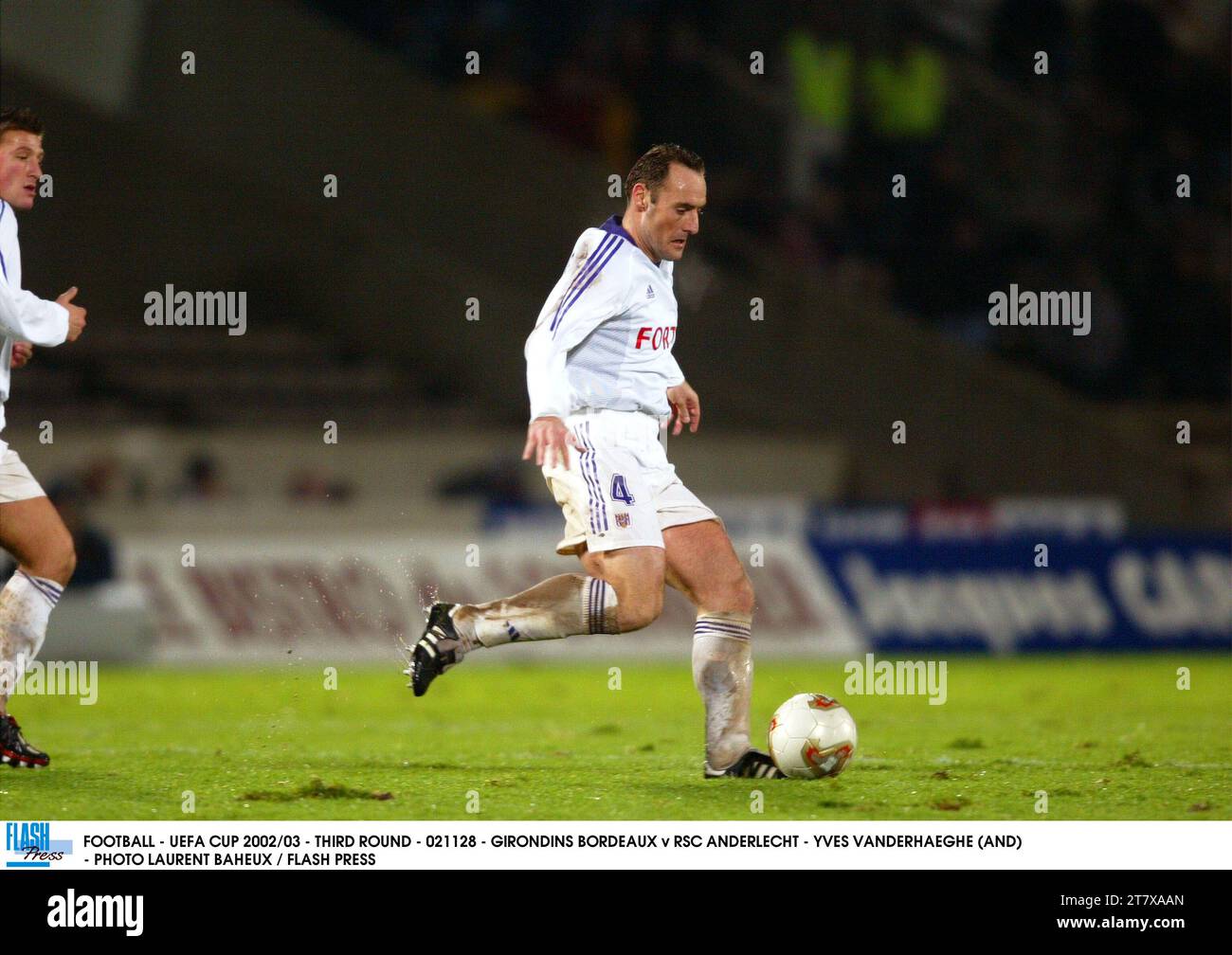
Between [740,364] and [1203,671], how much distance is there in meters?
6.02

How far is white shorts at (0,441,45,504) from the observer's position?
7102 mm

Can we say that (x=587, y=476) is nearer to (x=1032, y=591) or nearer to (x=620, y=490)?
(x=620, y=490)

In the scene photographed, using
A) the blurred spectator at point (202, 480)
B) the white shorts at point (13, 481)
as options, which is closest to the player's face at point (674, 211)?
the white shorts at point (13, 481)

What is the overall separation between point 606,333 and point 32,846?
2.77 meters

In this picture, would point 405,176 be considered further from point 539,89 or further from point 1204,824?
point 1204,824

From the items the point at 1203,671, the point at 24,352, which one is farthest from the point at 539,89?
the point at 24,352

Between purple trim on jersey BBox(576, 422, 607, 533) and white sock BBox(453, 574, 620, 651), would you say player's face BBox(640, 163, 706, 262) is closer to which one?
purple trim on jersey BBox(576, 422, 607, 533)

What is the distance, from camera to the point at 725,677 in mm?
6941

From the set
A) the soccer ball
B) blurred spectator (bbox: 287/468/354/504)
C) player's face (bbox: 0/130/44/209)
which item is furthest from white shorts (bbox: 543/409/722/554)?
blurred spectator (bbox: 287/468/354/504)

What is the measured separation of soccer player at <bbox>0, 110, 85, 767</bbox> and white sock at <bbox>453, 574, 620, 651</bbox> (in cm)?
166

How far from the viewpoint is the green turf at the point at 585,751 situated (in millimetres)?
6293

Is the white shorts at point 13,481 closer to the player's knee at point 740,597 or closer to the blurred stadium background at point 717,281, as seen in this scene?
the player's knee at point 740,597

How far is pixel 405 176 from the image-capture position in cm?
1955

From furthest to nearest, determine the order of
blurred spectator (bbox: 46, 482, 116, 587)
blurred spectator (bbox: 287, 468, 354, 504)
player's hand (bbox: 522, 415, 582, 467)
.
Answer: blurred spectator (bbox: 287, 468, 354, 504), blurred spectator (bbox: 46, 482, 116, 587), player's hand (bbox: 522, 415, 582, 467)
